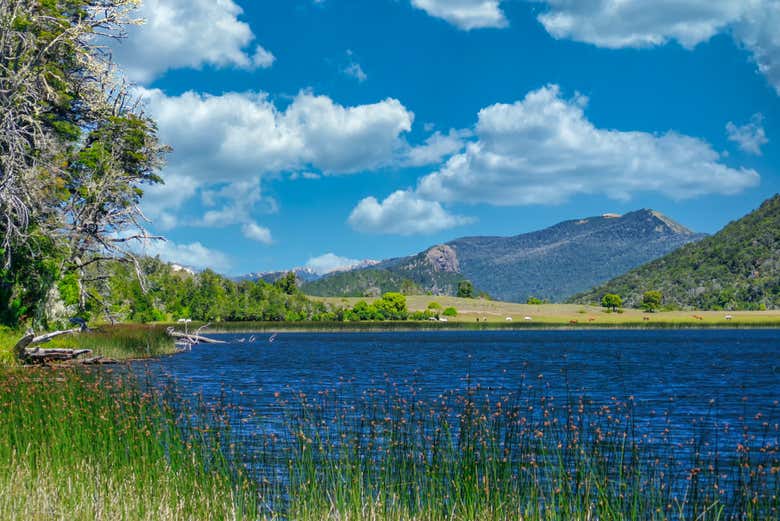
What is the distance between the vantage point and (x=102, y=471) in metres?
10.2

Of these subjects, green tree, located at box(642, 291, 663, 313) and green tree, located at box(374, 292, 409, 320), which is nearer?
green tree, located at box(374, 292, 409, 320)

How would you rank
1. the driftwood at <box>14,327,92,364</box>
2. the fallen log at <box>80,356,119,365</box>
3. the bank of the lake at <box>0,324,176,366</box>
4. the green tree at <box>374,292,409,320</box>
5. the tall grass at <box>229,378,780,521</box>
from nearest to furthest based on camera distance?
the tall grass at <box>229,378,780,521</box> < the driftwood at <box>14,327,92,364</box> < the bank of the lake at <box>0,324,176,366</box> < the fallen log at <box>80,356,119,365</box> < the green tree at <box>374,292,409,320</box>

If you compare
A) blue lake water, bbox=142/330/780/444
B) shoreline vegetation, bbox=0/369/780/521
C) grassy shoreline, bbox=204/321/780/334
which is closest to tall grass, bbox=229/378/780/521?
shoreline vegetation, bbox=0/369/780/521

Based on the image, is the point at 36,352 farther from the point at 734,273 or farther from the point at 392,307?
the point at 734,273

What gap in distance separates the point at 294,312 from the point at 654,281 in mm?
111877

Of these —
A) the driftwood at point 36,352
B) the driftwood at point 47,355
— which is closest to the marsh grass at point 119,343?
the driftwood at point 47,355

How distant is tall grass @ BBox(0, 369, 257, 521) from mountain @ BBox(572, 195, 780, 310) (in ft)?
480

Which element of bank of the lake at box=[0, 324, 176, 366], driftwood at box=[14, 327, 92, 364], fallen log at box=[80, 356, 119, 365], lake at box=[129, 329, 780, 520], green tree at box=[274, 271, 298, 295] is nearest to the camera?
lake at box=[129, 329, 780, 520]

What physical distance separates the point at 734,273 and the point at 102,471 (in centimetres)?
17804

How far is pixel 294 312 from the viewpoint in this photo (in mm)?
121750

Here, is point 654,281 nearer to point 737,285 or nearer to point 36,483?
point 737,285

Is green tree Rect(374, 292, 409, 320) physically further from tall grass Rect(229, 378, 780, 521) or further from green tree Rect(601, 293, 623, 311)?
tall grass Rect(229, 378, 780, 521)

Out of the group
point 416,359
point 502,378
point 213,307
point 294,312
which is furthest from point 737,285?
point 502,378

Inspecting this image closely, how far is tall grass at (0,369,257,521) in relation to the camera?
823 centimetres
